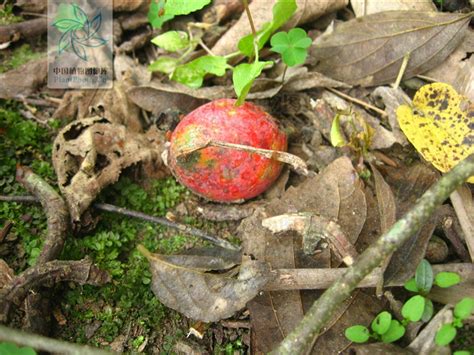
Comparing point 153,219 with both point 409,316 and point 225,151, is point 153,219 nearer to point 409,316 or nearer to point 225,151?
point 225,151

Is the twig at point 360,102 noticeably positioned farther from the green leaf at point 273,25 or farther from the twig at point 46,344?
the twig at point 46,344

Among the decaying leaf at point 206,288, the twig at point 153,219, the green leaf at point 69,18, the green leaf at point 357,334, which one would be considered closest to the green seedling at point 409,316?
the green leaf at point 357,334

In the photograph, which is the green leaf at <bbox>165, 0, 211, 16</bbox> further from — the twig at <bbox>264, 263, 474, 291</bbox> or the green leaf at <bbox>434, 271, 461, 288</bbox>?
the green leaf at <bbox>434, 271, 461, 288</bbox>

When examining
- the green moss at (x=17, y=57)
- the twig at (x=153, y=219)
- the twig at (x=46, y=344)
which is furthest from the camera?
the green moss at (x=17, y=57)

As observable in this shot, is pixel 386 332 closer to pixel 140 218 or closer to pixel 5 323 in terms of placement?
pixel 140 218

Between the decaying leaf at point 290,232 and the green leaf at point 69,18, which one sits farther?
the green leaf at point 69,18
